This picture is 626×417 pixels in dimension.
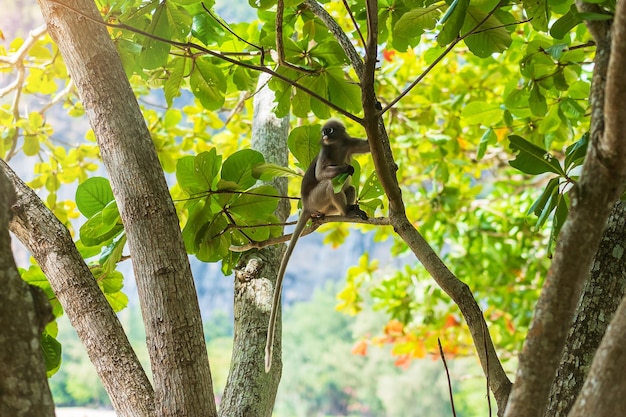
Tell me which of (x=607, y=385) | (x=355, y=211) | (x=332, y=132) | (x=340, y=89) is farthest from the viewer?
(x=332, y=132)

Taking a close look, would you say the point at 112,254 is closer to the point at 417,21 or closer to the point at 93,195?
the point at 93,195

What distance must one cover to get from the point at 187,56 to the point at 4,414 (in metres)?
1.03

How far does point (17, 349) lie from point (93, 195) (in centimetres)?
82

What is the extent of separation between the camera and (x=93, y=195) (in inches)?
60.4

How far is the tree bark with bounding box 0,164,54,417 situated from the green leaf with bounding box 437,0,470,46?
2.73ft

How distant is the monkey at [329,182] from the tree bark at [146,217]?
1.52ft

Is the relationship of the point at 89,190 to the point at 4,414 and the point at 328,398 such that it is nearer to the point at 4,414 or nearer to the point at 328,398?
the point at 4,414

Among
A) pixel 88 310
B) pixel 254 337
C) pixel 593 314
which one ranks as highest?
pixel 254 337

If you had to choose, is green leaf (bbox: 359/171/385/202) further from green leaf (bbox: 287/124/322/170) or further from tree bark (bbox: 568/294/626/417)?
tree bark (bbox: 568/294/626/417)

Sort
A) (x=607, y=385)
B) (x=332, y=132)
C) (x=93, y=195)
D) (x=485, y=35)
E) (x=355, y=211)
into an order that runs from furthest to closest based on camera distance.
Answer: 1. (x=332, y=132)
2. (x=355, y=211)
3. (x=93, y=195)
4. (x=485, y=35)
5. (x=607, y=385)

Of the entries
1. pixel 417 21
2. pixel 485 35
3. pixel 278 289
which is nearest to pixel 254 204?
pixel 278 289

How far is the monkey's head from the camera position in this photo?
223 centimetres

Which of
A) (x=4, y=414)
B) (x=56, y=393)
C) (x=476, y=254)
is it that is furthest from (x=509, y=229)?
(x=56, y=393)

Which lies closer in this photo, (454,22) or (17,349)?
(17,349)
